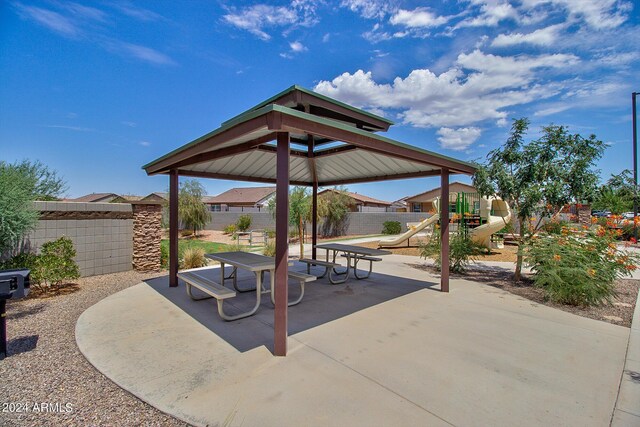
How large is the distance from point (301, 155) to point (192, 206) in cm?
1773

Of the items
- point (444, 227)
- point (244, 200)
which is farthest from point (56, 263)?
point (244, 200)

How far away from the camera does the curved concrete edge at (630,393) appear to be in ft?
7.11

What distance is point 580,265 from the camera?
519 centimetres

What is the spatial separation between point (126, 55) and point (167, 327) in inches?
375

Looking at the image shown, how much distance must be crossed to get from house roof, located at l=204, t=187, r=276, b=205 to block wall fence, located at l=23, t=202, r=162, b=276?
28.9m

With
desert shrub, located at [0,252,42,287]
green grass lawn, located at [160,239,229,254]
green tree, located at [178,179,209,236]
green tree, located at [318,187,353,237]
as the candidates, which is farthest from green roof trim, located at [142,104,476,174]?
green tree, located at [178,179,209,236]

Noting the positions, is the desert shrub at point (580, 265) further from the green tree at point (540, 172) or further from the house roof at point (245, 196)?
the house roof at point (245, 196)

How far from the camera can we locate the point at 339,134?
3.47 m

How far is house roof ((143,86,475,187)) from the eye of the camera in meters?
3.12

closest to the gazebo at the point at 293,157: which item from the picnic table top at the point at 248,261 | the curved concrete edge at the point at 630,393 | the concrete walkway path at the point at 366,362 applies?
the concrete walkway path at the point at 366,362

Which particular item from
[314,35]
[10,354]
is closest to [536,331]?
[10,354]

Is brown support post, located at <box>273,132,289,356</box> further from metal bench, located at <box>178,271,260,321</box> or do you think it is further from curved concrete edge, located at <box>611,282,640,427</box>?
curved concrete edge, located at <box>611,282,640,427</box>

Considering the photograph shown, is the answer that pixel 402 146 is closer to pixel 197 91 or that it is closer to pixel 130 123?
pixel 197 91

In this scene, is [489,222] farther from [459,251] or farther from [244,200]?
[244,200]
